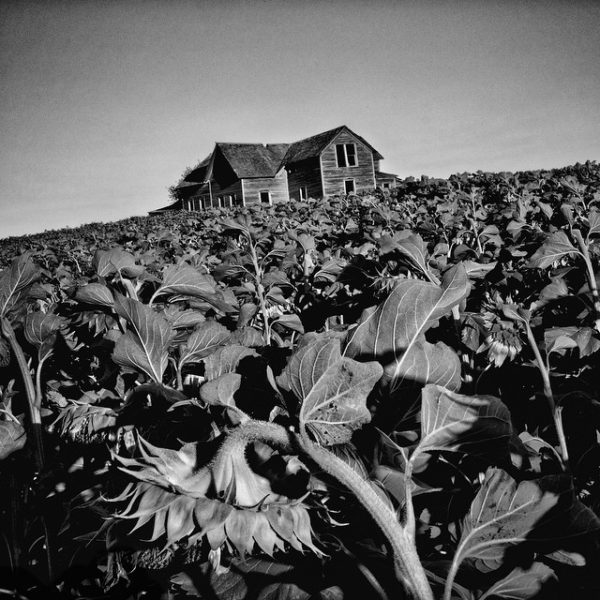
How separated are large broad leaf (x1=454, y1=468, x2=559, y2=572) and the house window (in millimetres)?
38551

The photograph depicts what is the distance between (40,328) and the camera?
137cm

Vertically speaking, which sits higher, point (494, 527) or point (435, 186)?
point (435, 186)

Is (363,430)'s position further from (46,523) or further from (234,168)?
(234,168)

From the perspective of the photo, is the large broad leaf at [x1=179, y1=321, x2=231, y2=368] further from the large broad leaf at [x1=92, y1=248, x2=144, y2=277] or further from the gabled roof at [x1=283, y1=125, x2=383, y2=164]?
the gabled roof at [x1=283, y1=125, x2=383, y2=164]

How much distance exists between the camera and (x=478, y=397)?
67 cm

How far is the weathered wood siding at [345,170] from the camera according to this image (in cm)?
3659

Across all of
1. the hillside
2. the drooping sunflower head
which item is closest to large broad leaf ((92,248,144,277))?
the hillside

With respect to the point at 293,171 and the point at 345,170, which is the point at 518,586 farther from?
the point at 293,171

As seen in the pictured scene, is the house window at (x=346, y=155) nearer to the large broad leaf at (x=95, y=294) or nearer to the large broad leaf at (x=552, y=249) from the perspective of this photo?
the large broad leaf at (x=552, y=249)

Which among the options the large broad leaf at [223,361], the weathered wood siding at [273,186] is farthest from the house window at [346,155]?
the large broad leaf at [223,361]

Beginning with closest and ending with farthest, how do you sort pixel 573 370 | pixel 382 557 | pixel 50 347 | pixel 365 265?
1. pixel 382 557
2. pixel 50 347
3. pixel 573 370
4. pixel 365 265

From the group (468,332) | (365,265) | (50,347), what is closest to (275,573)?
(50,347)

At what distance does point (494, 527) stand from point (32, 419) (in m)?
1.25

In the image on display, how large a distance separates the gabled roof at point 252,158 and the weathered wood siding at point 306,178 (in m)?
1.70
